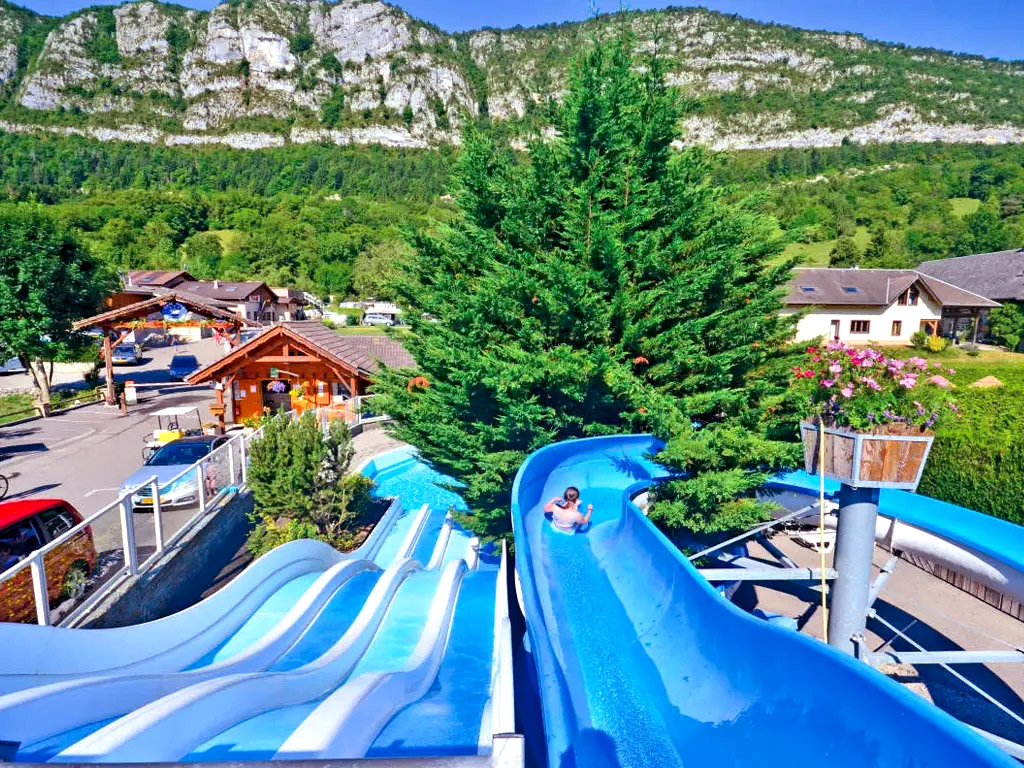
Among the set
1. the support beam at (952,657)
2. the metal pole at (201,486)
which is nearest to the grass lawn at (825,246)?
the metal pole at (201,486)

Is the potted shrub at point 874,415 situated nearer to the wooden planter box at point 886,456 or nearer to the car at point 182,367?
the wooden planter box at point 886,456

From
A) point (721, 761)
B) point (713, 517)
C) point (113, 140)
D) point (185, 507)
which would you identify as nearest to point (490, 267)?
point (713, 517)

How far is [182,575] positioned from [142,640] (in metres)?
4.20

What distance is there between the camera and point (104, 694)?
4.54m

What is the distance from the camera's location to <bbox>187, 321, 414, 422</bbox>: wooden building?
2152 cm

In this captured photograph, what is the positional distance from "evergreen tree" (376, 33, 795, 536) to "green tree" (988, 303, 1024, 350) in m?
37.7

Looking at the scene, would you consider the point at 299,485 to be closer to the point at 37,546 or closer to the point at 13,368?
the point at 37,546

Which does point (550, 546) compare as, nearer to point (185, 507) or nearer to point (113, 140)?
point (185, 507)

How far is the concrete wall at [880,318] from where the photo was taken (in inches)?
1639

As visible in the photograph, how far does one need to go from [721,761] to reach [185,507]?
37.0 ft

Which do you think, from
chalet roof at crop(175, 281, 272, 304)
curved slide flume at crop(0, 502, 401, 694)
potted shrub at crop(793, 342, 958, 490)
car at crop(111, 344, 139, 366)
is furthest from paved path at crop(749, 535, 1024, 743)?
chalet roof at crop(175, 281, 272, 304)

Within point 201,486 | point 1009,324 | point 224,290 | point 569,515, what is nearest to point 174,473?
point 201,486

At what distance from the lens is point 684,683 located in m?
4.02

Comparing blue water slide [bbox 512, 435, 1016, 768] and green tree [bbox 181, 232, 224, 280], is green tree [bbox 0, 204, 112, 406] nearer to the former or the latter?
blue water slide [bbox 512, 435, 1016, 768]
